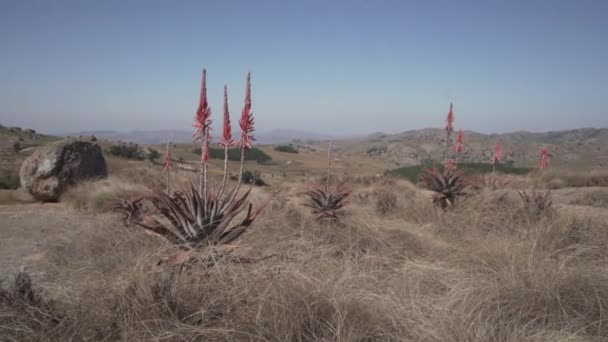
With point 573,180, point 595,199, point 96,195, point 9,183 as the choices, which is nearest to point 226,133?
point 96,195

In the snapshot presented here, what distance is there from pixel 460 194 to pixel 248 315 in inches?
276

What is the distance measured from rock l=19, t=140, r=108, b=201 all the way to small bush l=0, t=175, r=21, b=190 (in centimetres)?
338

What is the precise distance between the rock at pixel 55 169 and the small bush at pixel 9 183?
3.38 metres

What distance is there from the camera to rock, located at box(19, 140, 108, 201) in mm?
11836

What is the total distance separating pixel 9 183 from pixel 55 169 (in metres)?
4.95

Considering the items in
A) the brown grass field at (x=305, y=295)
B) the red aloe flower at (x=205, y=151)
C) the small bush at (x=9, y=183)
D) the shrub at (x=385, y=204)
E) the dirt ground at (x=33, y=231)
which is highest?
the red aloe flower at (x=205, y=151)

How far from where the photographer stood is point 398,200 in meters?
10.5

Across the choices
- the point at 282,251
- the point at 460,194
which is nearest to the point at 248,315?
the point at 282,251

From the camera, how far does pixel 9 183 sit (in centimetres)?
1515

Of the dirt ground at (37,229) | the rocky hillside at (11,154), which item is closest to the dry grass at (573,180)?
the dirt ground at (37,229)

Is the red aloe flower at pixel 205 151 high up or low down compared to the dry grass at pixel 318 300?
up

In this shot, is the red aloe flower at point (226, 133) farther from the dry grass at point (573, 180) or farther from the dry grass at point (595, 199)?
the dry grass at point (573, 180)

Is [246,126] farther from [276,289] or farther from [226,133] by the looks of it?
[276,289]

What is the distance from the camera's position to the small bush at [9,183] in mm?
14863
